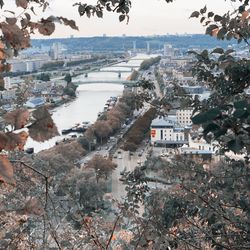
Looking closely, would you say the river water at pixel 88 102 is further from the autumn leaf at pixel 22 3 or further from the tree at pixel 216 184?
the autumn leaf at pixel 22 3

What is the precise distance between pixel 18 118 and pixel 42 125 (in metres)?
0.02

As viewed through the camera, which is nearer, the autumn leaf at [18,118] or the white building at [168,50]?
the autumn leaf at [18,118]

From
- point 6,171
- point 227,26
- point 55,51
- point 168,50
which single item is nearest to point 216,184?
point 227,26

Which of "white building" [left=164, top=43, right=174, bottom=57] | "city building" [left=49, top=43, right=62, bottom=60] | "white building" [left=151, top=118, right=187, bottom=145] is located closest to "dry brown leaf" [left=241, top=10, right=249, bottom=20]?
"white building" [left=151, top=118, right=187, bottom=145]

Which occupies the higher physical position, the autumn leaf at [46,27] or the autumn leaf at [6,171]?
the autumn leaf at [46,27]

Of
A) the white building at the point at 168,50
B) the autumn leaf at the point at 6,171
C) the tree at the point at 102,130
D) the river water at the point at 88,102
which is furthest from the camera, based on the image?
the white building at the point at 168,50

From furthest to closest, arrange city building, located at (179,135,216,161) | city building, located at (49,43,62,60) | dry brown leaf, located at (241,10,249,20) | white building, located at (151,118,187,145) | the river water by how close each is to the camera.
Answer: city building, located at (49,43,62,60), the river water, white building, located at (151,118,187,145), city building, located at (179,135,216,161), dry brown leaf, located at (241,10,249,20)

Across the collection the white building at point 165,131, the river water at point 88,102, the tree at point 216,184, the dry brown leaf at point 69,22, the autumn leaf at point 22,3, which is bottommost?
the river water at point 88,102

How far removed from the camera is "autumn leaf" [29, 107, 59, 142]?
14.6 inches

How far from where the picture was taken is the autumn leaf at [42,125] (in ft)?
1.22

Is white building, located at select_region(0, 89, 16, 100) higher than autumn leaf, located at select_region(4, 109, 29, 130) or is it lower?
lower

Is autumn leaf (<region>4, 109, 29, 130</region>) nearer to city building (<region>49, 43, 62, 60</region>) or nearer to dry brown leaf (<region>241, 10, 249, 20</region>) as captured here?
dry brown leaf (<region>241, 10, 249, 20</region>)

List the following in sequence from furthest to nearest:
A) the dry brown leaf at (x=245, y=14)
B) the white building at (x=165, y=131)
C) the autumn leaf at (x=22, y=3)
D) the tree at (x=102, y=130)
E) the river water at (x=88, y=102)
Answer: the river water at (x=88, y=102), the tree at (x=102, y=130), the white building at (x=165, y=131), the dry brown leaf at (x=245, y=14), the autumn leaf at (x=22, y=3)

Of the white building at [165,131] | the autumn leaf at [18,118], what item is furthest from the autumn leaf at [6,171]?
the white building at [165,131]
